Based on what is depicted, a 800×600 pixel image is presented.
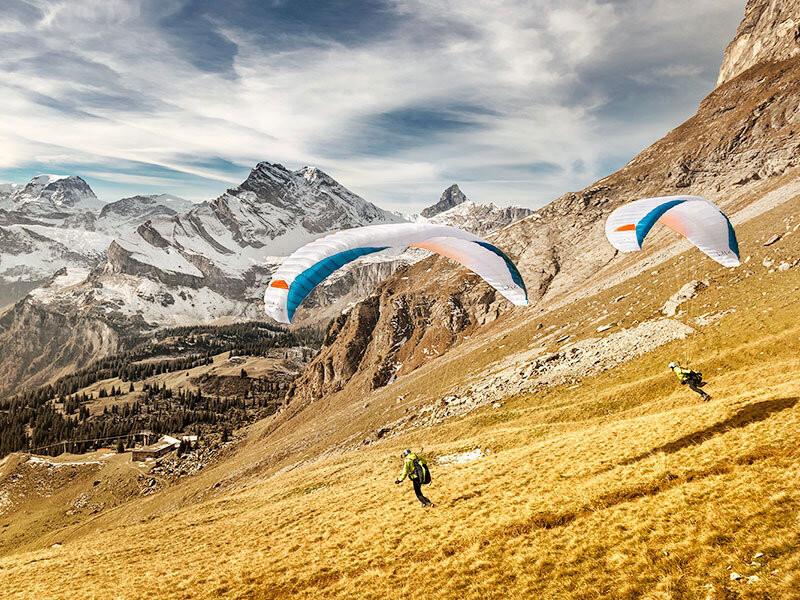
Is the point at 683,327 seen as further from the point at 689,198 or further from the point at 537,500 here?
the point at 537,500

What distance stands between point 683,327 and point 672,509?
34192mm

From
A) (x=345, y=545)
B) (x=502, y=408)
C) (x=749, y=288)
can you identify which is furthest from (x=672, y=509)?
(x=749, y=288)

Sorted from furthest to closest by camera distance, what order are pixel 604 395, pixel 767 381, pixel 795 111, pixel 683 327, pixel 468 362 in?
pixel 795 111
pixel 468 362
pixel 683 327
pixel 604 395
pixel 767 381

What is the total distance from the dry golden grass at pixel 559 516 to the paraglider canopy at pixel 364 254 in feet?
26.0

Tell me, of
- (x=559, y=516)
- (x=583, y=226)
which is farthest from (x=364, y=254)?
(x=583, y=226)

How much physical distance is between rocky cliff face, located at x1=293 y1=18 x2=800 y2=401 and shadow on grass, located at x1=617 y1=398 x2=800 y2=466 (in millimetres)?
60937

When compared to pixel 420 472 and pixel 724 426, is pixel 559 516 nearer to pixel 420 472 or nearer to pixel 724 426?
pixel 420 472

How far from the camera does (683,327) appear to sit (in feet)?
135

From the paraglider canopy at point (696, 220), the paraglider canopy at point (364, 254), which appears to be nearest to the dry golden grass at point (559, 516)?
the paraglider canopy at point (696, 220)

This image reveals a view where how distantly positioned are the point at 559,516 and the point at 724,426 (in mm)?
8262

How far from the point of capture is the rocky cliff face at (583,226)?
9106 cm

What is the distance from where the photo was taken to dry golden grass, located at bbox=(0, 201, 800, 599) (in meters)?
10.4

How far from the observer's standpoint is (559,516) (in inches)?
556

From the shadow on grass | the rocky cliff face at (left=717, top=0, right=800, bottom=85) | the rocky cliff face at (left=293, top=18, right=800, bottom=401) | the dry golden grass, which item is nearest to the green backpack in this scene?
the dry golden grass
